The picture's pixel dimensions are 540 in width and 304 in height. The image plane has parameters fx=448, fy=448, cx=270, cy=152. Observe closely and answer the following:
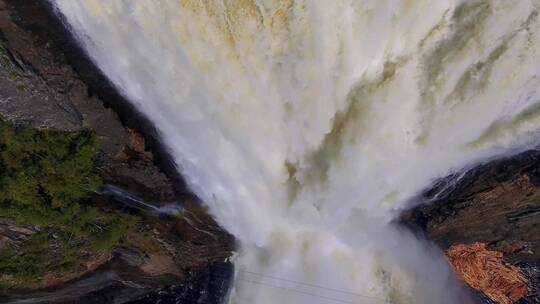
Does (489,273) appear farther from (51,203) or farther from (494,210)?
(51,203)

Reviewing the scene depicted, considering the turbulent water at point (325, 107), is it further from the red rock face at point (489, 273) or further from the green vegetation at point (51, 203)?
the green vegetation at point (51, 203)

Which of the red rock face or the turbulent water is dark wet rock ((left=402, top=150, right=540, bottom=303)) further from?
the turbulent water

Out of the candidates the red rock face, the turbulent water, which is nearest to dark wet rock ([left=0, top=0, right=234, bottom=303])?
the turbulent water

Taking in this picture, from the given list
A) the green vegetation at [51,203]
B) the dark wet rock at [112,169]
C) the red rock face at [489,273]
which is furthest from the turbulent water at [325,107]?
the green vegetation at [51,203]

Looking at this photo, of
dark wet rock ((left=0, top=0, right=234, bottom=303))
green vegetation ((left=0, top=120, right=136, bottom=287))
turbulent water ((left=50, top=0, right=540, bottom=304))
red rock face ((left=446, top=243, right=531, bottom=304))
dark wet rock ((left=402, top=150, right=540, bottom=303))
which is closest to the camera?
dark wet rock ((left=0, top=0, right=234, bottom=303))

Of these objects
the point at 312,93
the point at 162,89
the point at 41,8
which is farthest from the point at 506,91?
the point at 41,8

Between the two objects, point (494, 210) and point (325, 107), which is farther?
point (494, 210)

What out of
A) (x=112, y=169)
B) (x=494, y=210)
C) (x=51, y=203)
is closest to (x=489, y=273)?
(x=494, y=210)
